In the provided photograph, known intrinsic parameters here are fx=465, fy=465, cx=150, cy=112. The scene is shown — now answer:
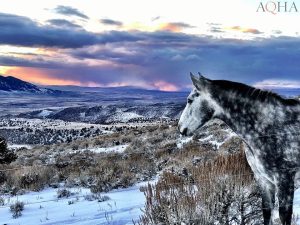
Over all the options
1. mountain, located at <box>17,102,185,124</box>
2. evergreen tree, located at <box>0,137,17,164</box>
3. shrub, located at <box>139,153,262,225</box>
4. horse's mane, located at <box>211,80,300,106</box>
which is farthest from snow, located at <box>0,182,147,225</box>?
mountain, located at <box>17,102,185,124</box>

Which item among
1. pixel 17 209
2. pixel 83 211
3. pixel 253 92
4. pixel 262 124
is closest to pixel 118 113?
pixel 17 209

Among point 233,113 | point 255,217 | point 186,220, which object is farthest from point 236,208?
point 233,113

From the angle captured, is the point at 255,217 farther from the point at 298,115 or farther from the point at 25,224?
the point at 25,224

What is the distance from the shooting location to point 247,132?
5555 millimetres

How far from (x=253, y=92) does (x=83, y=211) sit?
4562 millimetres

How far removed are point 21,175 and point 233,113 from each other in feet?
26.9

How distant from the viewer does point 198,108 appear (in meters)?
5.93

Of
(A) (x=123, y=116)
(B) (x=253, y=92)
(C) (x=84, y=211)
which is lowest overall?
(A) (x=123, y=116)

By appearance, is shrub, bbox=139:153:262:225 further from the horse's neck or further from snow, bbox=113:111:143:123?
snow, bbox=113:111:143:123

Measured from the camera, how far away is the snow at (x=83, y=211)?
7.98m

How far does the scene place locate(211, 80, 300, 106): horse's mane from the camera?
5.50 m

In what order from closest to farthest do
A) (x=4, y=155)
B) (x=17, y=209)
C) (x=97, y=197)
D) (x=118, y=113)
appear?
1. (x=17, y=209)
2. (x=97, y=197)
3. (x=4, y=155)
4. (x=118, y=113)

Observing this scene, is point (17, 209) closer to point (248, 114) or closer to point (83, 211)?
point (83, 211)

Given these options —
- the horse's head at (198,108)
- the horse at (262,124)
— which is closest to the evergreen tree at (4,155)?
the horse's head at (198,108)
